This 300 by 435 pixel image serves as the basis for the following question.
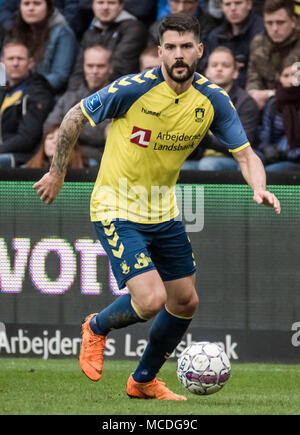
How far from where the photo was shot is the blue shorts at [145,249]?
6.30 meters

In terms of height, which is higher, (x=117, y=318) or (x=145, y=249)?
(x=145, y=249)

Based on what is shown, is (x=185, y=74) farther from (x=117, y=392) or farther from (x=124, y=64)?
(x=124, y=64)

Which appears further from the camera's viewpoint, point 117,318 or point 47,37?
point 47,37

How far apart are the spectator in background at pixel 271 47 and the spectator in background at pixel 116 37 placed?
1.32 meters

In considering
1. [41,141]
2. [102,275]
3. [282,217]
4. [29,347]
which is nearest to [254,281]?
[282,217]

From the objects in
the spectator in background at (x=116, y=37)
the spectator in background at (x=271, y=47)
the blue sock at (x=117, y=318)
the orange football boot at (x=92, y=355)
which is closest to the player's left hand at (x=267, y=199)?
the blue sock at (x=117, y=318)

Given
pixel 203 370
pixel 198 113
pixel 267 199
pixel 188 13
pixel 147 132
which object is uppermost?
pixel 188 13

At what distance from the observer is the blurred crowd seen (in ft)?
31.3

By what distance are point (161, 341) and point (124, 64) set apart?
445 centimetres

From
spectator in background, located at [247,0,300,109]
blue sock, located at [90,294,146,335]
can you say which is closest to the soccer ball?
blue sock, located at [90,294,146,335]

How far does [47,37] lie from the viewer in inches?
423

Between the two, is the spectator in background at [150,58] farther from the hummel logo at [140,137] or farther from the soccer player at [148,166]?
the hummel logo at [140,137]

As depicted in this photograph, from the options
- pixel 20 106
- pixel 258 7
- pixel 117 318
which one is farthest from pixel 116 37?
pixel 117 318
